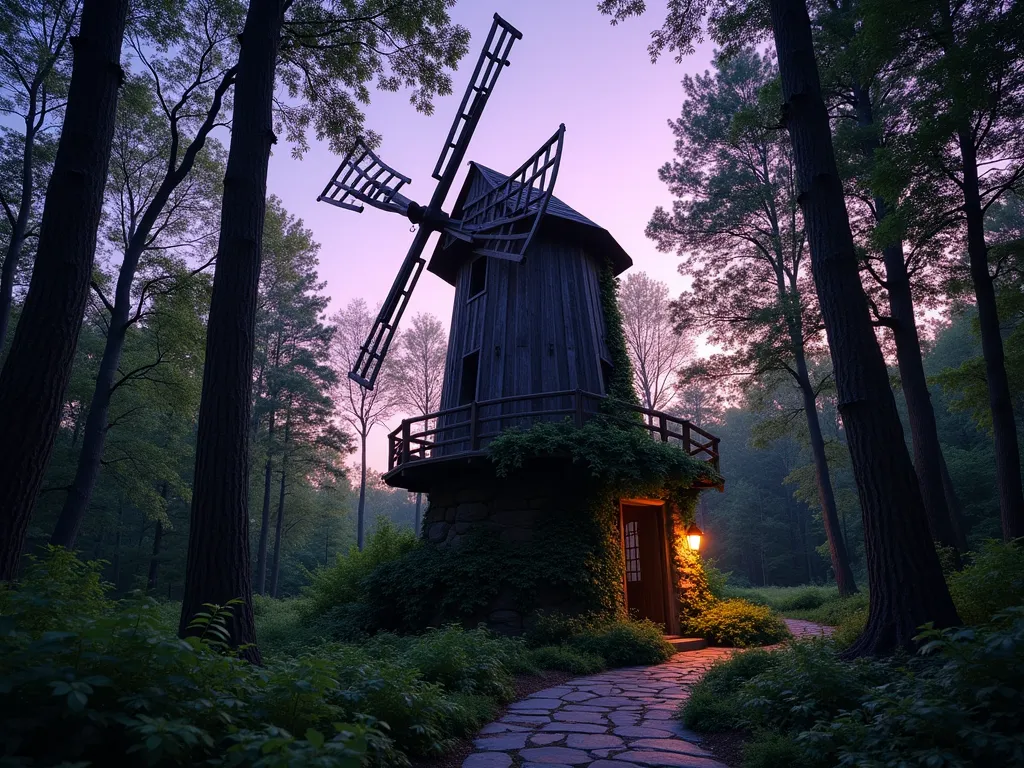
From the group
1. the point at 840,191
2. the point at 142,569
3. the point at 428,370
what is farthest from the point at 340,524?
the point at 840,191

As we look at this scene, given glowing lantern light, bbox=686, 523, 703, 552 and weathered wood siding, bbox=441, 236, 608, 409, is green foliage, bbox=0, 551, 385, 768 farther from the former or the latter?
glowing lantern light, bbox=686, 523, 703, 552

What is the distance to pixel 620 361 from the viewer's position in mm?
13195

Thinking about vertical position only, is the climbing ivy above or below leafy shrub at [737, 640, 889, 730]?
above

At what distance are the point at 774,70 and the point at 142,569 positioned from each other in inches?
1233

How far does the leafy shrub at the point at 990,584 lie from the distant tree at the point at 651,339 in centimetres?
1838

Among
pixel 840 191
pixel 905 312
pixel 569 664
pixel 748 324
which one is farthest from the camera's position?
pixel 748 324

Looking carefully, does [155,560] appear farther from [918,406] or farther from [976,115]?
[976,115]

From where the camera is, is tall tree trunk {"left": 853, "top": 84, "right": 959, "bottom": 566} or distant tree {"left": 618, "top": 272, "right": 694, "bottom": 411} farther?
distant tree {"left": 618, "top": 272, "right": 694, "bottom": 411}

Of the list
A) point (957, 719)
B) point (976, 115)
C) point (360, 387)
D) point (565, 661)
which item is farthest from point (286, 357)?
point (957, 719)

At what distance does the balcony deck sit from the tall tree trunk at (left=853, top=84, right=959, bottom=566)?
11.4ft

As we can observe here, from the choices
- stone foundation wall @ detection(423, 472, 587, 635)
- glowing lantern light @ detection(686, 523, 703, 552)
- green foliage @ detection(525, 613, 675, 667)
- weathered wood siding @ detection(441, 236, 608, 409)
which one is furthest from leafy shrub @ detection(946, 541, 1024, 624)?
weathered wood siding @ detection(441, 236, 608, 409)

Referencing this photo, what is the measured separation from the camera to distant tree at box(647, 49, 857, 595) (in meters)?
16.6

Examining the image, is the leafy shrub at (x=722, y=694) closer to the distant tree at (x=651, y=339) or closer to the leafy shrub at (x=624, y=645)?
the leafy shrub at (x=624, y=645)

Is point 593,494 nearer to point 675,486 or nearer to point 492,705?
point 675,486
